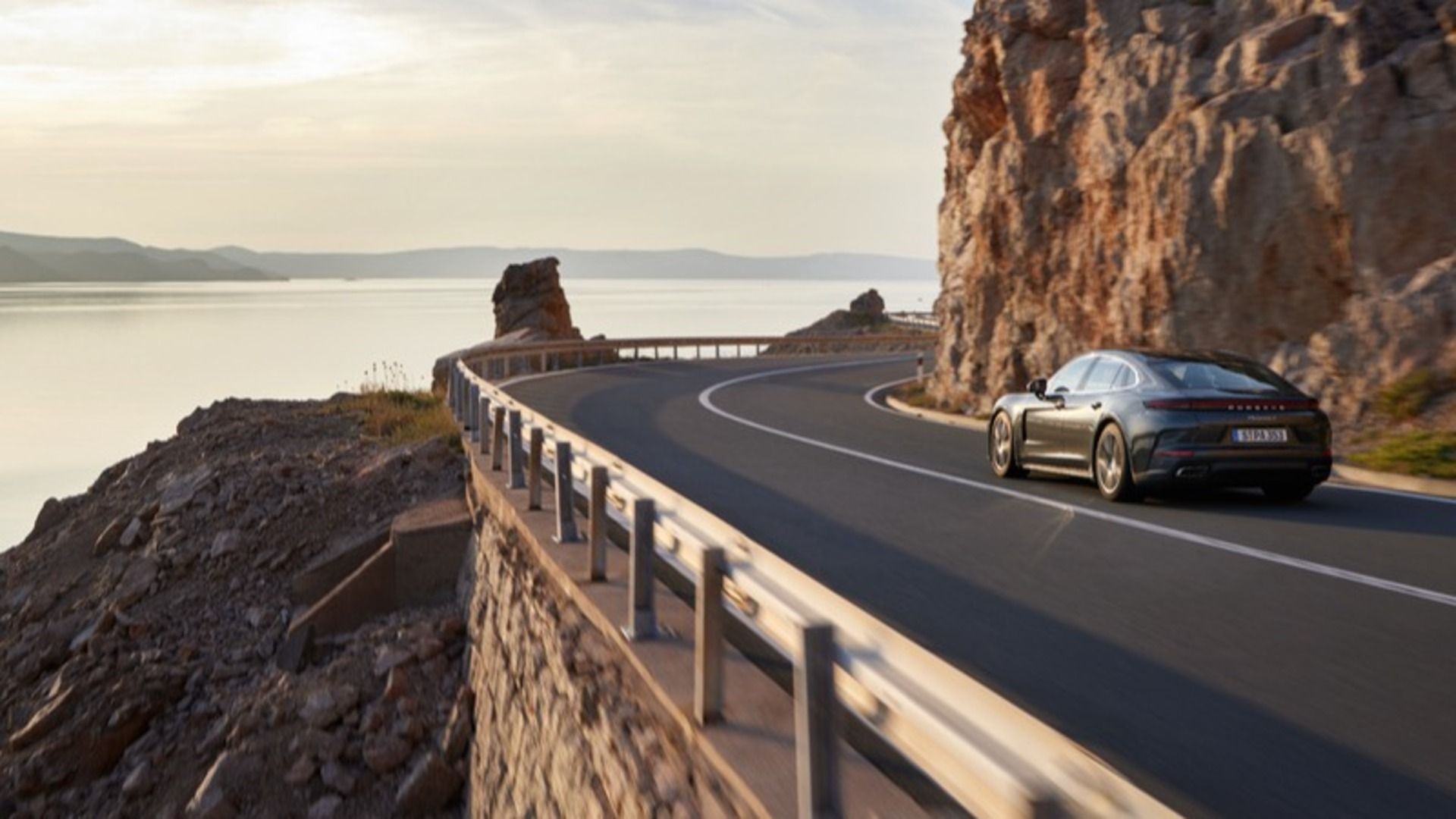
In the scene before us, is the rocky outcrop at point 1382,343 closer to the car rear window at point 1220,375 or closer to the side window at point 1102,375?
the car rear window at point 1220,375

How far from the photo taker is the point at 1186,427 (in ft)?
39.2

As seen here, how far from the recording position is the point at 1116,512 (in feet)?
39.0

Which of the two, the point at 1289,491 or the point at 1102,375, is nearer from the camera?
the point at 1289,491

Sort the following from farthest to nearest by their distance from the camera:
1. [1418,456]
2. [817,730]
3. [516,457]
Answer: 1. [1418,456]
2. [516,457]
3. [817,730]

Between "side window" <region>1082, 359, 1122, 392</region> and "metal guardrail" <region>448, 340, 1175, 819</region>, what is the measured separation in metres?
6.93

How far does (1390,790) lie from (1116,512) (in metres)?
7.01

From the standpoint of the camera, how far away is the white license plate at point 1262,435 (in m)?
11.9

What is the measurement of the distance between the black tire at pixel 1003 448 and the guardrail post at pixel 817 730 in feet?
35.3

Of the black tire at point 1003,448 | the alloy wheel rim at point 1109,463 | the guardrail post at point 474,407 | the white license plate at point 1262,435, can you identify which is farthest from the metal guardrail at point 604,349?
the white license plate at point 1262,435

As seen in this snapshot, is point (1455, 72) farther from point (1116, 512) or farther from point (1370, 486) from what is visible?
point (1116, 512)

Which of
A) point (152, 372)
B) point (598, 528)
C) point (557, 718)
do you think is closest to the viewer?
point (557, 718)

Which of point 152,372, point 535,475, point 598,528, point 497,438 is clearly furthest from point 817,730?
point 152,372

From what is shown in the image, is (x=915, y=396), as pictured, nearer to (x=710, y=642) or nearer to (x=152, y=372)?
(x=710, y=642)

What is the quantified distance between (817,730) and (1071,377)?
10.3 meters
